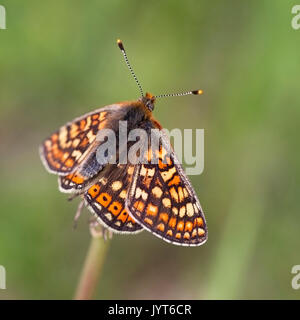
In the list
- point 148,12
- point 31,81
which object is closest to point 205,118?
point 148,12

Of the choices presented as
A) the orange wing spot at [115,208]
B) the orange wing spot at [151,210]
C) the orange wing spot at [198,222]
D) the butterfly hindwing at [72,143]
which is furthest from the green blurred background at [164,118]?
the butterfly hindwing at [72,143]

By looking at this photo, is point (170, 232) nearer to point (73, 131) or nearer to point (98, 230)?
point (98, 230)

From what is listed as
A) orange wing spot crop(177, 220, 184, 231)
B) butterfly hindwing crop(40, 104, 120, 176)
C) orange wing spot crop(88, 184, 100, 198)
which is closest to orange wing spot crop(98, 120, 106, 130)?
butterfly hindwing crop(40, 104, 120, 176)

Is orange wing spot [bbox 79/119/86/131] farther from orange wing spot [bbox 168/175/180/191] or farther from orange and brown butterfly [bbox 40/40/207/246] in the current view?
orange wing spot [bbox 168/175/180/191]

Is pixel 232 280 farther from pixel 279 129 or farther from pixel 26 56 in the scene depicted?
pixel 26 56

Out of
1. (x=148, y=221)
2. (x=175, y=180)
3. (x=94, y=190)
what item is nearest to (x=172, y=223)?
(x=148, y=221)
